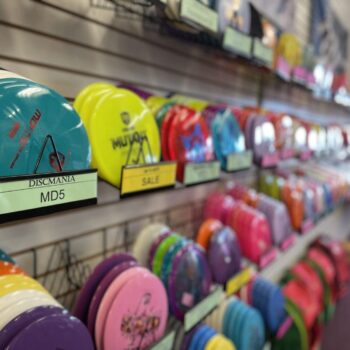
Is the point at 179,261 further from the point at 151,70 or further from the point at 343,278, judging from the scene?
the point at 343,278

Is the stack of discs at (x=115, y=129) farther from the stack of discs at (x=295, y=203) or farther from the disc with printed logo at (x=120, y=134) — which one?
the stack of discs at (x=295, y=203)

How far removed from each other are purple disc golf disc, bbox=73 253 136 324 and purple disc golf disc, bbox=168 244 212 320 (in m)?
0.27

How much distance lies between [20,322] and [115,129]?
48 cm

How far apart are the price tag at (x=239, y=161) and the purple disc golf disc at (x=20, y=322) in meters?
0.79

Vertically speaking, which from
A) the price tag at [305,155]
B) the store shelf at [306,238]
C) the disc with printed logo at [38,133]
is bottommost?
the store shelf at [306,238]

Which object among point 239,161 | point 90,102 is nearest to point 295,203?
point 239,161

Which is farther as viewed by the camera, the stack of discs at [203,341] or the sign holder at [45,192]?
the stack of discs at [203,341]

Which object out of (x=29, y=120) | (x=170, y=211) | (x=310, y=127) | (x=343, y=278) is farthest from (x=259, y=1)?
(x=343, y=278)

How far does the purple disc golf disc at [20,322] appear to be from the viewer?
23.4 inches

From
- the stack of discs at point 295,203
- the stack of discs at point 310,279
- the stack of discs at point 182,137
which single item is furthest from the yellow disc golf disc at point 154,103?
the stack of discs at point 310,279

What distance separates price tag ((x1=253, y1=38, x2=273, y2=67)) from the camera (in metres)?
1.35

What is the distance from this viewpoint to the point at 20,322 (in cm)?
61

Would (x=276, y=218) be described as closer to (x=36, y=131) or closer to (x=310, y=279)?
(x=310, y=279)

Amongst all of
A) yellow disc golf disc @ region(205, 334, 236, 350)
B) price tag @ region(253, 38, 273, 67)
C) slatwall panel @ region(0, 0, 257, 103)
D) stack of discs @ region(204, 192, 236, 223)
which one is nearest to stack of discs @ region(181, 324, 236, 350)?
yellow disc golf disc @ region(205, 334, 236, 350)
